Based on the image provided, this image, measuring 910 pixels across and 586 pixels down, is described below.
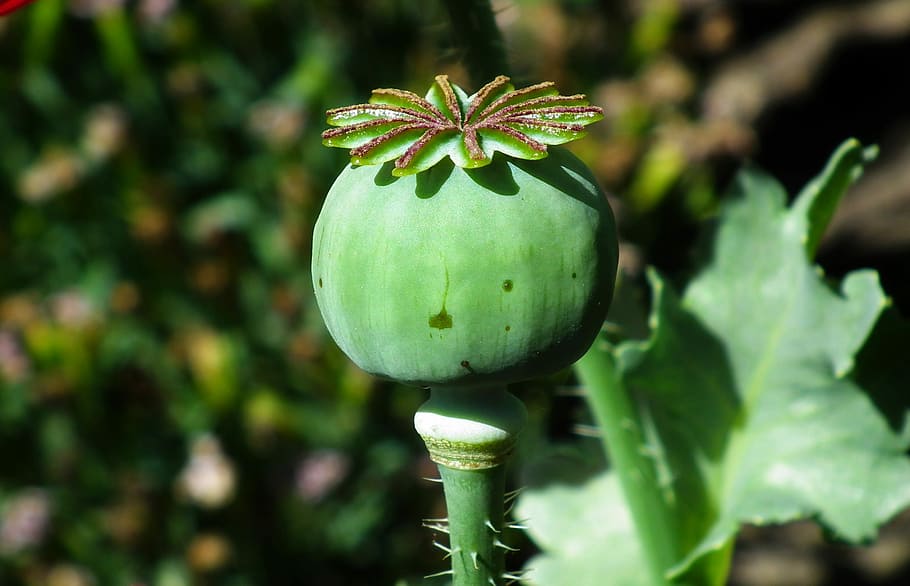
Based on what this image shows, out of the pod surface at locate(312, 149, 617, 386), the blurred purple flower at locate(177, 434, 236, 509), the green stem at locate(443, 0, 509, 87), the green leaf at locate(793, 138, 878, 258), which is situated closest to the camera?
the pod surface at locate(312, 149, 617, 386)

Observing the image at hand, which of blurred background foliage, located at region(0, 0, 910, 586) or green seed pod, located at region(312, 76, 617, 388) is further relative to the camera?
blurred background foliage, located at region(0, 0, 910, 586)

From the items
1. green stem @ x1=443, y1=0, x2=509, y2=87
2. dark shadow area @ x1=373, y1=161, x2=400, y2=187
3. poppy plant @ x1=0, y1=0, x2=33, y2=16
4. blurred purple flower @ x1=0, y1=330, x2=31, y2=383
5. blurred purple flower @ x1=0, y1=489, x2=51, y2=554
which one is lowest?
dark shadow area @ x1=373, y1=161, x2=400, y2=187

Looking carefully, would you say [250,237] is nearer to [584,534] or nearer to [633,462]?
[584,534]

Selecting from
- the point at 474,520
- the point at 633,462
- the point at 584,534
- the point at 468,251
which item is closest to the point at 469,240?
the point at 468,251

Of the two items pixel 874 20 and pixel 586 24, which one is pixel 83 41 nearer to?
pixel 586 24

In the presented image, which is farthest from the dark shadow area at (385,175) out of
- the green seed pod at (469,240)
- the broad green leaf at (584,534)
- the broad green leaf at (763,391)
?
the broad green leaf at (584,534)

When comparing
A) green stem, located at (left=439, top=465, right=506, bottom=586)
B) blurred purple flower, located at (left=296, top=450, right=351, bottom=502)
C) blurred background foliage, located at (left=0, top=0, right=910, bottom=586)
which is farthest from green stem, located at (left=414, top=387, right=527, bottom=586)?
blurred purple flower, located at (left=296, top=450, right=351, bottom=502)

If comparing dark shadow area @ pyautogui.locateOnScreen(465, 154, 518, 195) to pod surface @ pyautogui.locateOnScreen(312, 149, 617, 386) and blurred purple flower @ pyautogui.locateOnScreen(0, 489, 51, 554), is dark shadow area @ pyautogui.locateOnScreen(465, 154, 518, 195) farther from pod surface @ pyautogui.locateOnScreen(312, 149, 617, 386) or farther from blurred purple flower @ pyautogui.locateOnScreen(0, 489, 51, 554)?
blurred purple flower @ pyautogui.locateOnScreen(0, 489, 51, 554)
